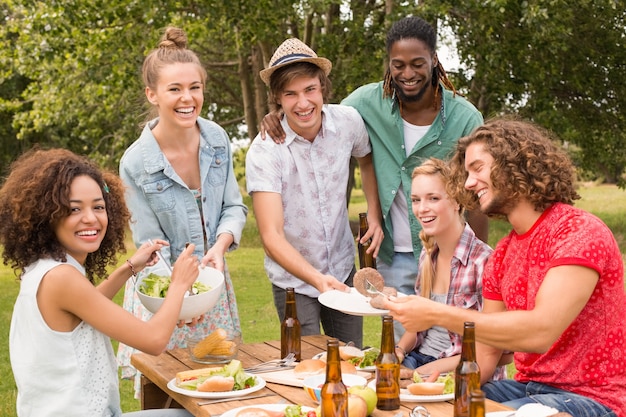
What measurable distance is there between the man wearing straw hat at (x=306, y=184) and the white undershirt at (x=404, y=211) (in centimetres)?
12

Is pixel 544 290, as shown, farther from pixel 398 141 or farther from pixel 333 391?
pixel 398 141

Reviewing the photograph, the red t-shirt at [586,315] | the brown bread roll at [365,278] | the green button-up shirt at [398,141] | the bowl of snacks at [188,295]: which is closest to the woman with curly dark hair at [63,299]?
the bowl of snacks at [188,295]

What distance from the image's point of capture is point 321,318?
4.90 meters

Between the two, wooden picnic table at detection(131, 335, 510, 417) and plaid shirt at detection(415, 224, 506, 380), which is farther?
plaid shirt at detection(415, 224, 506, 380)

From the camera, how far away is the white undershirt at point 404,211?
4.82 meters

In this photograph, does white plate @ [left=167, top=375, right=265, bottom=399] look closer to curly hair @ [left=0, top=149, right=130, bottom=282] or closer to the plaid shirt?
curly hair @ [left=0, top=149, right=130, bottom=282]

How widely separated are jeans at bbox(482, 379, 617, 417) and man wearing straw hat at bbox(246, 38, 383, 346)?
125 cm

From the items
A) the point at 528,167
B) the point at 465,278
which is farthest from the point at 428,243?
the point at 528,167

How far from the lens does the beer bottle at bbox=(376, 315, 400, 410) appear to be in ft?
9.88

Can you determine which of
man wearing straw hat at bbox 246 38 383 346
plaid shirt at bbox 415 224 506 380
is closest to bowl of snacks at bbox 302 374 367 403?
plaid shirt at bbox 415 224 506 380

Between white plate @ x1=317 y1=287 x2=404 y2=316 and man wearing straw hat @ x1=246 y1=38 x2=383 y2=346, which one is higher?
man wearing straw hat @ x1=246 y1=38 x2=383 y2=346

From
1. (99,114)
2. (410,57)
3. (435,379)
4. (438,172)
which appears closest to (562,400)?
(435,379)

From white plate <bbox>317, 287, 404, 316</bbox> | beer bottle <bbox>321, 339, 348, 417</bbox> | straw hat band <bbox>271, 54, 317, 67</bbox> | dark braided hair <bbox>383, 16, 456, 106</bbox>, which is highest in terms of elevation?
dark braided hair <bbox>383, 16, 456, 106</bbox>

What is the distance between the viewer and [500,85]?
571 inches
